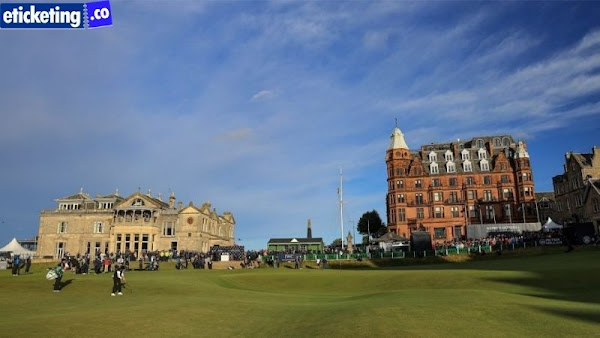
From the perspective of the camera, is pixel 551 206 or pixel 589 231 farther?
pixel 551 206

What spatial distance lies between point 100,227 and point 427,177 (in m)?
71.7

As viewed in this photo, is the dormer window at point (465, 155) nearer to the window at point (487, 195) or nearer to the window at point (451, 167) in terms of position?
the window at point (451, 167)

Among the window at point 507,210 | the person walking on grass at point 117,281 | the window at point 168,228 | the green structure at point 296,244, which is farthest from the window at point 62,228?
the window at point 507,210

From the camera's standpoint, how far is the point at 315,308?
65.7 ft

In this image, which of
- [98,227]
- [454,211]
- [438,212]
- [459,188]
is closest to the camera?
[98,227]

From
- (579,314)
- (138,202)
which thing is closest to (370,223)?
(138,202)

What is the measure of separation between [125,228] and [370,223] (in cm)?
8698

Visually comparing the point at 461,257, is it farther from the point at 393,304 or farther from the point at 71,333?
the point at 71,333

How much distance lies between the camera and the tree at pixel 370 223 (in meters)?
142

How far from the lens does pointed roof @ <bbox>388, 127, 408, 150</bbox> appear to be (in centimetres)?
9994

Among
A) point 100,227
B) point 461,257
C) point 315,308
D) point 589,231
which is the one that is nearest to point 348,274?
point 315,308

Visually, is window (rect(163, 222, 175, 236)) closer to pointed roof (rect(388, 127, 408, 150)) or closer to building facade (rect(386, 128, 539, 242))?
building facade (rect(386, 128, 539, 242))

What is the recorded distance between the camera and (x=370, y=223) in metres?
143

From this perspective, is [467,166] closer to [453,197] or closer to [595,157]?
[453,197]
